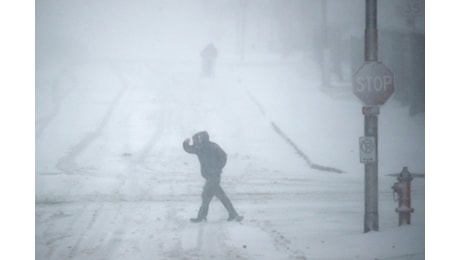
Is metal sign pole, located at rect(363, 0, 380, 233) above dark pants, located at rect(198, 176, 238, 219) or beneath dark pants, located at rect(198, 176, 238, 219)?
above

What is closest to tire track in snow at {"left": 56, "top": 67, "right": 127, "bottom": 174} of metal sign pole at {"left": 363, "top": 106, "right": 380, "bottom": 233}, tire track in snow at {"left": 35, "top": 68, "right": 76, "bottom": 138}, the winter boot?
tire track in snow at {"left": 35, "top": 68, "right": 76, "bottom": 138}

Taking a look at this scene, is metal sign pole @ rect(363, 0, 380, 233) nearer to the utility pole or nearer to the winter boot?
the utility pole

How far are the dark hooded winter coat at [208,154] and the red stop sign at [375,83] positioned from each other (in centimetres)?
277

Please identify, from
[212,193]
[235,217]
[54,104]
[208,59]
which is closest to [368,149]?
[235,217]

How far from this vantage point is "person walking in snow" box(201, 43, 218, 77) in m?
29.6

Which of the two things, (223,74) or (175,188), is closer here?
(175,188)

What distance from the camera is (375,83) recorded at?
8.78m

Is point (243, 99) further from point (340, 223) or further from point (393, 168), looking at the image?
point (340, 223)

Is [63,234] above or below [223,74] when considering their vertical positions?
below

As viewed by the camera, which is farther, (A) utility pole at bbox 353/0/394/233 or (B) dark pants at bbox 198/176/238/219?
(B) dark pants at bbox 198/176/238/219

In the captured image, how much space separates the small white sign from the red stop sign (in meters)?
0.55

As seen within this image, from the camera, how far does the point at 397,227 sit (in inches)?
368
